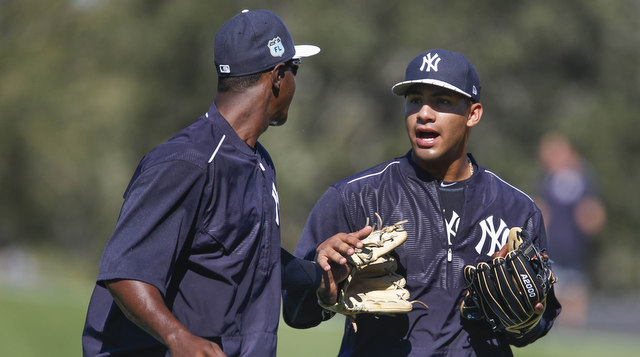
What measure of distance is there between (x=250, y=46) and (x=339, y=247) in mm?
1074

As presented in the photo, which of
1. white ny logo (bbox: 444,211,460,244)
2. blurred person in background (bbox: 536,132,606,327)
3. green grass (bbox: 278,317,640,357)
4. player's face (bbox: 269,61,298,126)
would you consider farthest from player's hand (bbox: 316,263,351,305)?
blurred person in background (bbox: 536,132,606,327)

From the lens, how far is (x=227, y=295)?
10.7 feet

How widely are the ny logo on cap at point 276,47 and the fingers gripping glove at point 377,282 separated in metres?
1.06

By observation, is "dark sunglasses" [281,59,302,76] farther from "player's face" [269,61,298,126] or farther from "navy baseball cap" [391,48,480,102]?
"navy baseball cap" [391,48,480,102]

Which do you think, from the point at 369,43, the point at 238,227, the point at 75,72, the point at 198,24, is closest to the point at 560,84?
the point at 369,43

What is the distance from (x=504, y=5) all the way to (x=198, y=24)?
7.33 meters

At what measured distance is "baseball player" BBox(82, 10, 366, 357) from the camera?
3.02 meters

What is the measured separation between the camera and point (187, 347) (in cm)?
295

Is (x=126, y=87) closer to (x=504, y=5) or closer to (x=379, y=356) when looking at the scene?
(x=504, y=5)

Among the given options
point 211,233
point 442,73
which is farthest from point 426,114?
point 211,233

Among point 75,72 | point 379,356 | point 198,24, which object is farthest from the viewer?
point 75,72

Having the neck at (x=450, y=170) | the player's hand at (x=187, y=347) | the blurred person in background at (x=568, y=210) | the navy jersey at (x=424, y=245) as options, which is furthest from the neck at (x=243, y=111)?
the blurred person in background at (x=568, y=210)

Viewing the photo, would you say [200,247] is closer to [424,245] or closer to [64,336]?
[424,245]

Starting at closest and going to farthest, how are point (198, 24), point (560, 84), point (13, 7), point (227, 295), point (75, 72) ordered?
1. point (227, 295)
2. point (198, 24)
3. point (560, 84)
4. point (75, 72)
5. point (13, 7)
